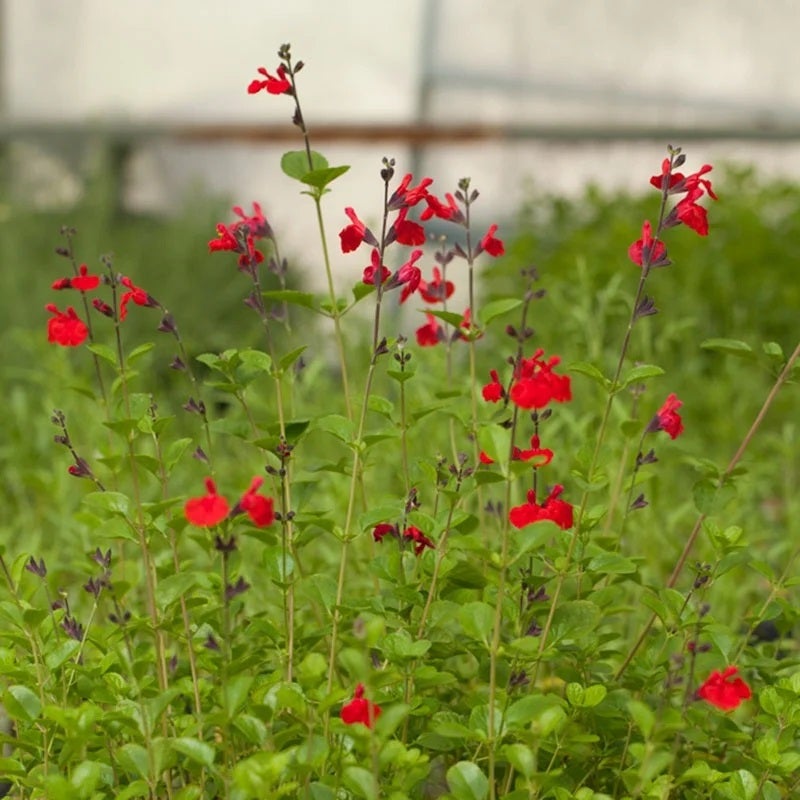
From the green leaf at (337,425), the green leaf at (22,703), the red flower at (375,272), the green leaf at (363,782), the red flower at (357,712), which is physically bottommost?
the green leaf at (22,703)

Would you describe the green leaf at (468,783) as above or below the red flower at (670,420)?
below

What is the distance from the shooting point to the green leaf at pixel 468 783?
5.08 feet

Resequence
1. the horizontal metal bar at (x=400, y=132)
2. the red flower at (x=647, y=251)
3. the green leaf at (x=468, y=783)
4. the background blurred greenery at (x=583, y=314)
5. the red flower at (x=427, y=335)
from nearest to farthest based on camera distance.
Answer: the green leaf at (x=468, y=783)
the red flower at (x=647, y=251)
the red flower at (x=427, y=335)
the background blurred greenery at (x=583, y=314)
the horizontal metal bar at (x=400, y=132)

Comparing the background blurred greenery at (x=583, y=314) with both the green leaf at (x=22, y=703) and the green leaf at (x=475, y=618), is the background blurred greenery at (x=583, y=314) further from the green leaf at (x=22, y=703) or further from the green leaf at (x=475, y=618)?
the green leaf at (x=475, y=618)

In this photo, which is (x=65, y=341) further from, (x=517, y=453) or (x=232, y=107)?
(x=232, y=107)

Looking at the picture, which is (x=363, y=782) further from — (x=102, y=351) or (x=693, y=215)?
(x=693, y=215)

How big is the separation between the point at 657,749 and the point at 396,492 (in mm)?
1914

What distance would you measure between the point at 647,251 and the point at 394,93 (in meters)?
5.73

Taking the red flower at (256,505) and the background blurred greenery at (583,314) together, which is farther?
the background blurred greenery at (583,314)

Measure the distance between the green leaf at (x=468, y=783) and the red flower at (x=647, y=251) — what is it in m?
0.65

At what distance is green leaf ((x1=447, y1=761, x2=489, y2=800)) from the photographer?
155cm

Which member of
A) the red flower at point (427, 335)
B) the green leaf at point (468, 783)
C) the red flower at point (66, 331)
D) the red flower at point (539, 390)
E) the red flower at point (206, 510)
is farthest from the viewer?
the red flower at point (427, 335)

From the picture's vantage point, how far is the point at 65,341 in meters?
1.81

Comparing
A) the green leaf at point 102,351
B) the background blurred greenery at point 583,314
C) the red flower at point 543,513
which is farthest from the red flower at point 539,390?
the background blurred greenery at point 583,314
